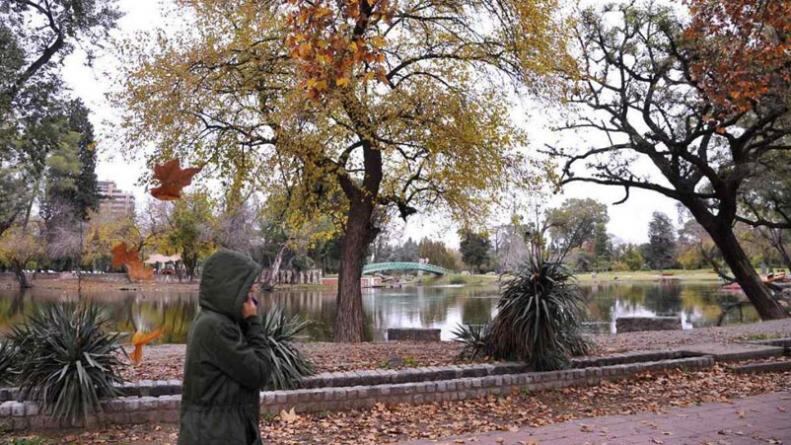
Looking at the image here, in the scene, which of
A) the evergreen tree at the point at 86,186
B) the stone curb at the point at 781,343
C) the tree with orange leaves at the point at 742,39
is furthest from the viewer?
the evergreen tree at the point at 86,186

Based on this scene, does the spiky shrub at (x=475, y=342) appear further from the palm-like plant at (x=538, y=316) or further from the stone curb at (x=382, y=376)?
the stone curb at (x=382, y=376)

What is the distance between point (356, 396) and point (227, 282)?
3.67 m

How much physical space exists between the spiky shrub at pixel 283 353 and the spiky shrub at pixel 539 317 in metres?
2.48

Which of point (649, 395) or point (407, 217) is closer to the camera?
point (649, 395)

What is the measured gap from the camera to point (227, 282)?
274 centimetres

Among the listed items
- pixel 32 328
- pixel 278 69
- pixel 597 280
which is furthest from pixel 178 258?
pixel 32 328

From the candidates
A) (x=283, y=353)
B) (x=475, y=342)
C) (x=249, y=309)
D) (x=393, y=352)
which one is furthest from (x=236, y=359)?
(x=393, y=352)

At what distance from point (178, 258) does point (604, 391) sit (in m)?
49.7

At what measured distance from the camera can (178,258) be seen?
5178 centimetres

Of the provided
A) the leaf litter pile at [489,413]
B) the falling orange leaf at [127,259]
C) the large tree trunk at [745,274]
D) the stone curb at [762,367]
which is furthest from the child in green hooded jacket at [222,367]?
the large tree trunk at [745,274]

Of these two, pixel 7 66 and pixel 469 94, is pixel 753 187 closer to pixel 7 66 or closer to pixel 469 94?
pixel 469 94

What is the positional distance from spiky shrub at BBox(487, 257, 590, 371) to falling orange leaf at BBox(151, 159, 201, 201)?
176 inches

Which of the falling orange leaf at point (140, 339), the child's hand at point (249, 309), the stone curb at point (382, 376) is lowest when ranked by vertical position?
the stone curb at point (382, 376)

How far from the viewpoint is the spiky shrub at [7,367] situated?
581 cm
